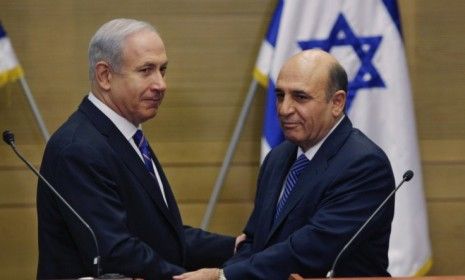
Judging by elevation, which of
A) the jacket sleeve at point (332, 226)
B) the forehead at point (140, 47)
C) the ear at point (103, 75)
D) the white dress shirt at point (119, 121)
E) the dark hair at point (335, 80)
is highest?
the forehead at point (140, 47)

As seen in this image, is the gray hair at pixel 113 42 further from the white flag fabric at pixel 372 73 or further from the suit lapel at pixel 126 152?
the white flag fabric at pixel 372 73

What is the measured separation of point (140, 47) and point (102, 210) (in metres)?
0.66

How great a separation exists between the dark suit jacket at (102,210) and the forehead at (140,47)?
236 mm

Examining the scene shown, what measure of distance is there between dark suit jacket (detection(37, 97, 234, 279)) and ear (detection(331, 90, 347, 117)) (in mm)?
732

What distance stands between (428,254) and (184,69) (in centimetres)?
163

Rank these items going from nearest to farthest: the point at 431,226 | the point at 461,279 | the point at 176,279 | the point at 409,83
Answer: the point at 461,279, the point at 176,279, the point at 409,83, the point at 431,226

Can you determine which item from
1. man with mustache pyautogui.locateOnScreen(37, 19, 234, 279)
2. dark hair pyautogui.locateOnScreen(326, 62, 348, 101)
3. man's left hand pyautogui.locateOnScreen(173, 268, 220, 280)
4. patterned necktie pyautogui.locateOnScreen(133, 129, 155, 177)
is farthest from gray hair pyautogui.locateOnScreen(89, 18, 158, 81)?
man's left hand pyautogui.locateOnScreen(173, 268, 220, 280)

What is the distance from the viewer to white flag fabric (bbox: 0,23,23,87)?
17.5 feet

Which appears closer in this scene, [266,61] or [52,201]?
[52,201]

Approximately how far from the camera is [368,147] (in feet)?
12.8

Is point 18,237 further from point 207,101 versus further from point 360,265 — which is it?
point 360,265

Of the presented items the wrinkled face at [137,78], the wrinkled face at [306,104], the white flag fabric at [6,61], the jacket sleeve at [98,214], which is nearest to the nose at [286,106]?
the wrinkled face at [306,104]

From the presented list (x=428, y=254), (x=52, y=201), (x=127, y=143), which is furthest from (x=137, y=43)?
(x=428, y=254)

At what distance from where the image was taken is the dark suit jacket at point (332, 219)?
3.73 m
